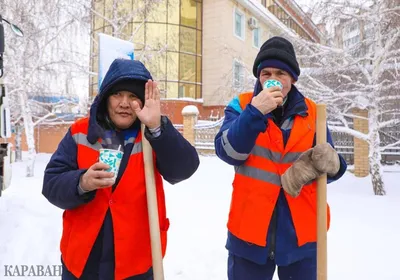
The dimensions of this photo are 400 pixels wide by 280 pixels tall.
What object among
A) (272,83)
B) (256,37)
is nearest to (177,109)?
(256,37)

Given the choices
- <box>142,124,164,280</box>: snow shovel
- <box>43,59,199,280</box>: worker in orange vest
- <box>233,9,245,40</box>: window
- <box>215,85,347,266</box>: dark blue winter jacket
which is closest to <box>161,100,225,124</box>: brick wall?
<box>233,9,245,40</box>: window

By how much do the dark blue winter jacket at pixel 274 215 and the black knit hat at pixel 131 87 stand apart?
53 centimetres

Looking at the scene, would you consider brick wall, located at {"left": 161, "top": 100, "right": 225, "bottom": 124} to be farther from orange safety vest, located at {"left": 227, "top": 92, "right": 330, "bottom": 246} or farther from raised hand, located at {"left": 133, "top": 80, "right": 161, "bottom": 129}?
raised hand, located at {"left": 133, "top": 80, "right": 161, "bottom": 129}

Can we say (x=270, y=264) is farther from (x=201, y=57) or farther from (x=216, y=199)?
(x=201, y=57)

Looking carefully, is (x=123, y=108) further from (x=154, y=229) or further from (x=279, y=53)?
(x=279, y=53)

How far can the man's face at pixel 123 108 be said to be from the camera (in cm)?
178

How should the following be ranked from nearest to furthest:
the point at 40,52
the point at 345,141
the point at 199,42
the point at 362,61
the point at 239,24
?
1. the point at 362,61
2. the point at 40,52
3. the point at 345,141
4. the point at 199,42
5. the point at 239,24

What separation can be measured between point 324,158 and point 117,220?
111 cm

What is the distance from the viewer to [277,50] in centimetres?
198

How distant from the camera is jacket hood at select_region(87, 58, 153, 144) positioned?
1.73 meters

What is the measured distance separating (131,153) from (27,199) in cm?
519

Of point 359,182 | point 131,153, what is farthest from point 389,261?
point 359,182

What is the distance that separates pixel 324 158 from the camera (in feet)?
5.90

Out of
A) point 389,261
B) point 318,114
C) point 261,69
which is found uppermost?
point 261,69
